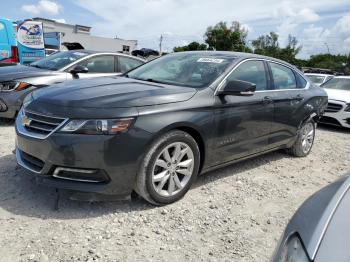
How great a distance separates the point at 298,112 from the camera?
16.7ft

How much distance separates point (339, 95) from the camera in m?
9.02

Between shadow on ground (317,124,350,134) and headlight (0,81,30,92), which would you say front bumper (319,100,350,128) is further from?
headlight (0,81,30,92)

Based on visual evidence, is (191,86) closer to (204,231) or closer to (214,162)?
(214,162)

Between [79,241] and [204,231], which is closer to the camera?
[79,241]

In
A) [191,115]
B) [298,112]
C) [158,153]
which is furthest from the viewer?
[298,112]

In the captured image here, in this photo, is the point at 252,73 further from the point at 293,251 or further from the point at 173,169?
the point at 293,251

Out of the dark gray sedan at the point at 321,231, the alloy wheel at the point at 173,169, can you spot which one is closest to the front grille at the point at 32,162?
the alloy wheel at the point at 173,169

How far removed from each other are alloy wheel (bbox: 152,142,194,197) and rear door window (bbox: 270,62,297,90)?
6.31ft

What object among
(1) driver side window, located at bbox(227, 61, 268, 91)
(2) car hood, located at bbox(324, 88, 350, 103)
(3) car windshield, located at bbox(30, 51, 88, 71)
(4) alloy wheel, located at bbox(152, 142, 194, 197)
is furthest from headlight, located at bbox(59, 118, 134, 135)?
(2) car hood, located at bbox(324, 88, 350, 103)

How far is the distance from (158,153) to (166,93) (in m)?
0.60

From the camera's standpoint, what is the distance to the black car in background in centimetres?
296

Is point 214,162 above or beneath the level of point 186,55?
beneath

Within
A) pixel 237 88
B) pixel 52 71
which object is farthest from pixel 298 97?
pixel 52 71

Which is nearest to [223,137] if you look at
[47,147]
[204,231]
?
[204,231]
